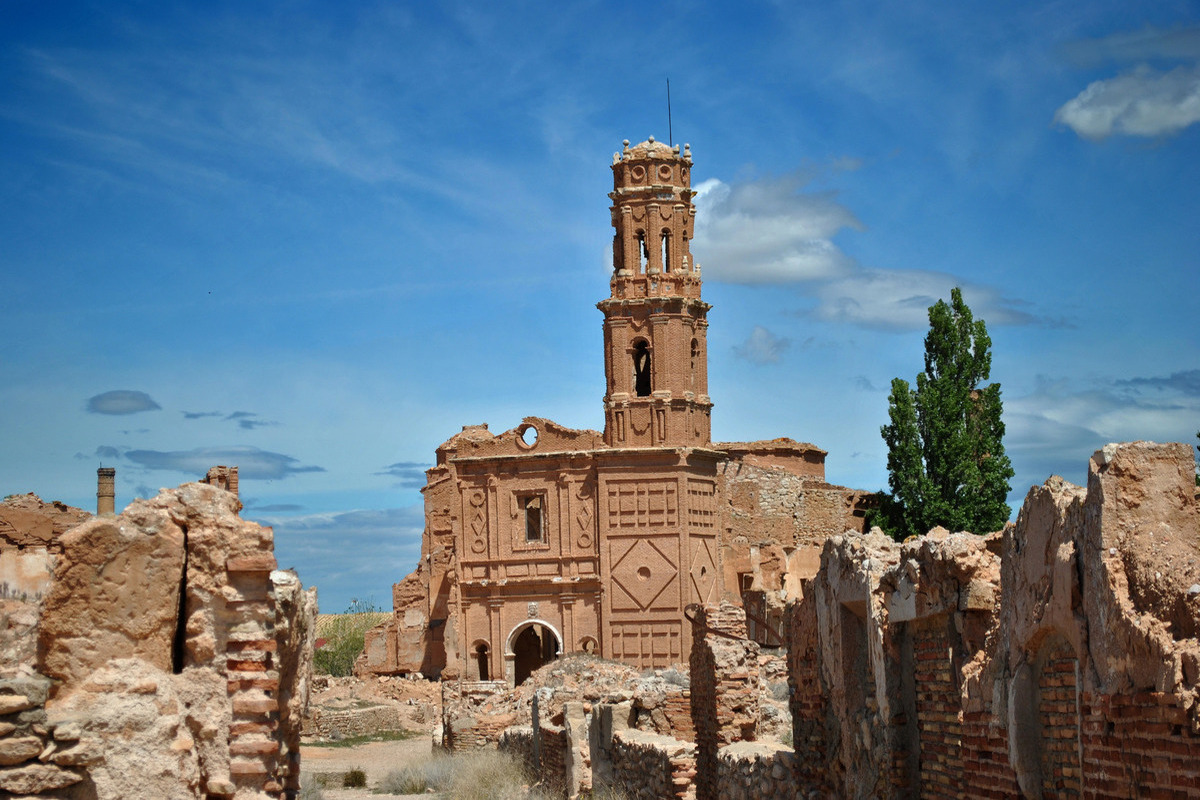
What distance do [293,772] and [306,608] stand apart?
0.85 m

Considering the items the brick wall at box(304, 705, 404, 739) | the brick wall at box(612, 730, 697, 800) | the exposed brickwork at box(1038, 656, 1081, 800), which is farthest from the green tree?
the exposed brickwork at box(1038, 656, 1081, 800)

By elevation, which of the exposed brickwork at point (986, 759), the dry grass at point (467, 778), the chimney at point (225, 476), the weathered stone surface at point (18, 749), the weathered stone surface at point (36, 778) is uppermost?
the chimney at point (225, 476)

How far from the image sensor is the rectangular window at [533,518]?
43969 mm

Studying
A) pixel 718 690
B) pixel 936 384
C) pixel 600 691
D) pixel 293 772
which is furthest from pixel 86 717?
pixel 936 384

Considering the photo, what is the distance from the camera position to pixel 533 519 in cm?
4544

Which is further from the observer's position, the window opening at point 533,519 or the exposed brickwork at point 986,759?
the window opening at point 533,519

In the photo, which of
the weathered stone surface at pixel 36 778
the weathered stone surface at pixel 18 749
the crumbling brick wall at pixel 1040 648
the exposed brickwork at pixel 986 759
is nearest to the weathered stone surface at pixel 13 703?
the weathered stone surface at pixel 18 749

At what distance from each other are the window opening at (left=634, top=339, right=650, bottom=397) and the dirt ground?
1102 centimetres

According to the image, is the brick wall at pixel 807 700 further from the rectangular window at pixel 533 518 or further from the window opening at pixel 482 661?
the rectangular window at pixel 533 518

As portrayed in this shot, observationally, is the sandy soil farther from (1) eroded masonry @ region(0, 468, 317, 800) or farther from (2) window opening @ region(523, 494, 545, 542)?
(1) eroded masonry @ region(0, 468, 317, 800)

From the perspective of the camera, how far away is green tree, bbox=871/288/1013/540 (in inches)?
1741

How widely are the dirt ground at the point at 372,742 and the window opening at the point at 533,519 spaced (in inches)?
221

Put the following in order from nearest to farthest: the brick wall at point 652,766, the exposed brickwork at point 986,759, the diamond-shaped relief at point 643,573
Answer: the exposed brickwork at point 986,759, the brick wall at point 652,766, the diamond-shaped relief at point 643,573

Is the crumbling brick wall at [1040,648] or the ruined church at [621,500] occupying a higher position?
the ruined church at [621,500]
